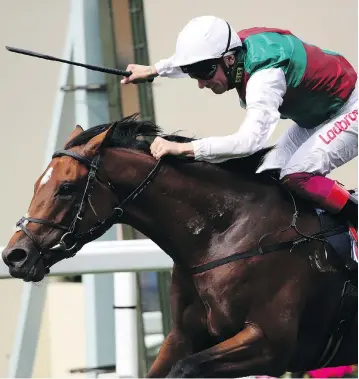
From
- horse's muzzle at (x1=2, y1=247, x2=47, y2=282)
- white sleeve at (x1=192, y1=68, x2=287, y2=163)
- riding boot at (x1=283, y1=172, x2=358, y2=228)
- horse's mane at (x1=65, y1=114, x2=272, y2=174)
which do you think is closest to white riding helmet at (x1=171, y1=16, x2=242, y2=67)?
white sleeve at (x1=192, y1=68, x2=287, y2=163)

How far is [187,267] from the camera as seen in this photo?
125 inches

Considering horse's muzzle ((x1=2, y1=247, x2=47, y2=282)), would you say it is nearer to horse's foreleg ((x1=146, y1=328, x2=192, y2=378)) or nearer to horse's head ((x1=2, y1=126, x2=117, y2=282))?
horse's head ((x1=2, y1=126, x2=117, y2=282))

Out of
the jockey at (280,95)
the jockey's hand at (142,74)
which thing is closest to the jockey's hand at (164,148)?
the jockey at (280,95)

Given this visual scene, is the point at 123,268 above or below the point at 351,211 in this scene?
below

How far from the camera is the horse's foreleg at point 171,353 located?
10.7ft

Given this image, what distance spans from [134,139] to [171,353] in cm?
72

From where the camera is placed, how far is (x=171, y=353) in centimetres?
327

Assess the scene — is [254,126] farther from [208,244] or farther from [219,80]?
[208,244]

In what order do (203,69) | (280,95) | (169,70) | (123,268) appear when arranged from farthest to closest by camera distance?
(123,268)
(169,70)
(203,69)
(280,95)

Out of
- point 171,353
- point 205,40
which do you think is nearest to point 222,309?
point 171,353

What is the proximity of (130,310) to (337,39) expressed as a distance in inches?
75.7

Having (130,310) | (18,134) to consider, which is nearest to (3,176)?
(18,134)

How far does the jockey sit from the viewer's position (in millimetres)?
3094

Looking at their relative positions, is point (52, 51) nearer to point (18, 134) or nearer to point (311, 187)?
point (18, 134)
